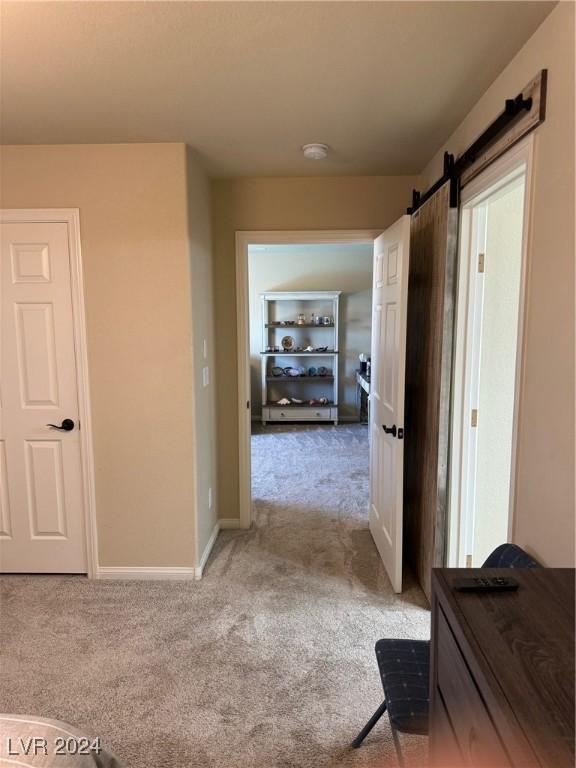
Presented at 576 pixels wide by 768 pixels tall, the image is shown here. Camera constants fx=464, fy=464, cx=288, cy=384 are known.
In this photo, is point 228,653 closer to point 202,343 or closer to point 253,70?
point 202,343

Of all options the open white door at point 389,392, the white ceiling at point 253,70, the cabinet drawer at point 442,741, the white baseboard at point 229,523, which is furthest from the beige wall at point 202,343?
the cabinet drawer at point 442,741

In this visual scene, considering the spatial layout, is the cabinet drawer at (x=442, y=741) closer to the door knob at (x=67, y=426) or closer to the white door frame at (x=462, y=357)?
the white door frame at (x=462, y=357)

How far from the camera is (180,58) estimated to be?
1.64 m

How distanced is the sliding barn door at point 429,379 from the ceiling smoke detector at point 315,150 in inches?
24.2

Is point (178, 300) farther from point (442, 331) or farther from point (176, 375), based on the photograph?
point (442, 331)

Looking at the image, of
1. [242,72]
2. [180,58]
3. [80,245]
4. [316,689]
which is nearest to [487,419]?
[316,689]

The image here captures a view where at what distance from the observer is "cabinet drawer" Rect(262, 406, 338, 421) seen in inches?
258

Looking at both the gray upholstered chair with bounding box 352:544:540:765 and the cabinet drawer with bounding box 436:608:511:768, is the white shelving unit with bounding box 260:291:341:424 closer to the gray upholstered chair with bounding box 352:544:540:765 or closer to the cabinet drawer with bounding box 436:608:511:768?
the gray upholstered chair with bounding box 352:544:540:765

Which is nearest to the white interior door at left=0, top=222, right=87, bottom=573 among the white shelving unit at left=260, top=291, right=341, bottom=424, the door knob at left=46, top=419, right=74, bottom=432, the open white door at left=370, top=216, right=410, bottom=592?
the door knob at left=46, top=419, right=74, bottom=432

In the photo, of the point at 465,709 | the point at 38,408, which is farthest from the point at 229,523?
the point at 465,709

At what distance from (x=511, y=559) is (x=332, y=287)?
5552mm

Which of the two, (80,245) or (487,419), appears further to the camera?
(80,245)

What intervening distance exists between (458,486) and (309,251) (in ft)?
16.0

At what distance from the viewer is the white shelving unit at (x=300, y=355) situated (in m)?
6.54
